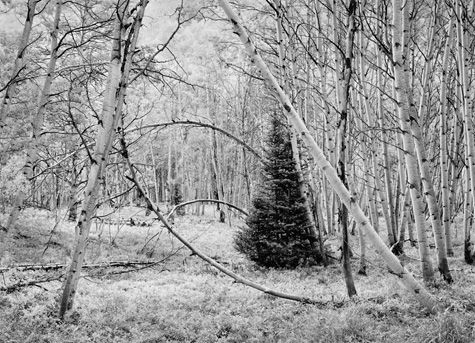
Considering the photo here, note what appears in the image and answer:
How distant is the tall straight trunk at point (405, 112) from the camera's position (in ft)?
14.7

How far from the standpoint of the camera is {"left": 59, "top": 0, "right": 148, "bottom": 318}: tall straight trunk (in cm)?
398

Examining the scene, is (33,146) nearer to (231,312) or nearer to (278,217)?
(231,312)

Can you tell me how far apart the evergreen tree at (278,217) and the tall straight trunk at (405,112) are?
152 inches

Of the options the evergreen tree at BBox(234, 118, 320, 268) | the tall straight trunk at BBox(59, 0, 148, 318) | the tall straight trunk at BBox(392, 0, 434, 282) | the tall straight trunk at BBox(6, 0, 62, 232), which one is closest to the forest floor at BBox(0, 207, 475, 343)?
the tall straight trunk at BBox(59, 0, 148, 318)

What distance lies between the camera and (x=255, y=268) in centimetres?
888

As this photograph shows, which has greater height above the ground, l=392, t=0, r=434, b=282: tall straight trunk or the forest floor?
l=392, t=0, r=434, b=282: tall straight trunk

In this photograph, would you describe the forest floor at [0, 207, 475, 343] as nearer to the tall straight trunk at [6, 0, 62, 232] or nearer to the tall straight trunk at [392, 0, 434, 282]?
the tall straight trunk at [6, 0, 62, 232]

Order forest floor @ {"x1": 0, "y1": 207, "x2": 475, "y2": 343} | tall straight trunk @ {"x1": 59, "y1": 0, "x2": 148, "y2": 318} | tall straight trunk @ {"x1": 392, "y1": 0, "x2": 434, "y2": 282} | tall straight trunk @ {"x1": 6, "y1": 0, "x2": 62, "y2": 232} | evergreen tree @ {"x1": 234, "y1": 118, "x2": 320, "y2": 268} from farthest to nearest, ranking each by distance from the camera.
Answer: evergreen tree @ {"x1": 234, "y1": 118, "x2": 320, "y2": 268}
tall straight trunk @ {"x1": 6, "y1": 0, "x2": 62, "y2": 232}
tall straight trunk @ {"x1": 392, "y1": 0, "x2": 434, "y2": 282}
tall straight trunk @ {"x1": 59, "y1": 0, "x2": 148, "y2": 318}
forest floor @ {"x1": 0, "y1": 207, "x2": 475, "y2": 343}

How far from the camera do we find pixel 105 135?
4.11 meters

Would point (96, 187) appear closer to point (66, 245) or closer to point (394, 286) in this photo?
point (394, 286)

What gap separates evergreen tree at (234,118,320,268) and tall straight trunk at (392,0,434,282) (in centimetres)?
387

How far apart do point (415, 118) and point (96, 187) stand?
4.31 metres

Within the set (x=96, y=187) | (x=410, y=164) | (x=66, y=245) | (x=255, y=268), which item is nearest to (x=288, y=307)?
(x=410, y=164)

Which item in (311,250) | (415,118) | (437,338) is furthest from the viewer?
(311,250)
